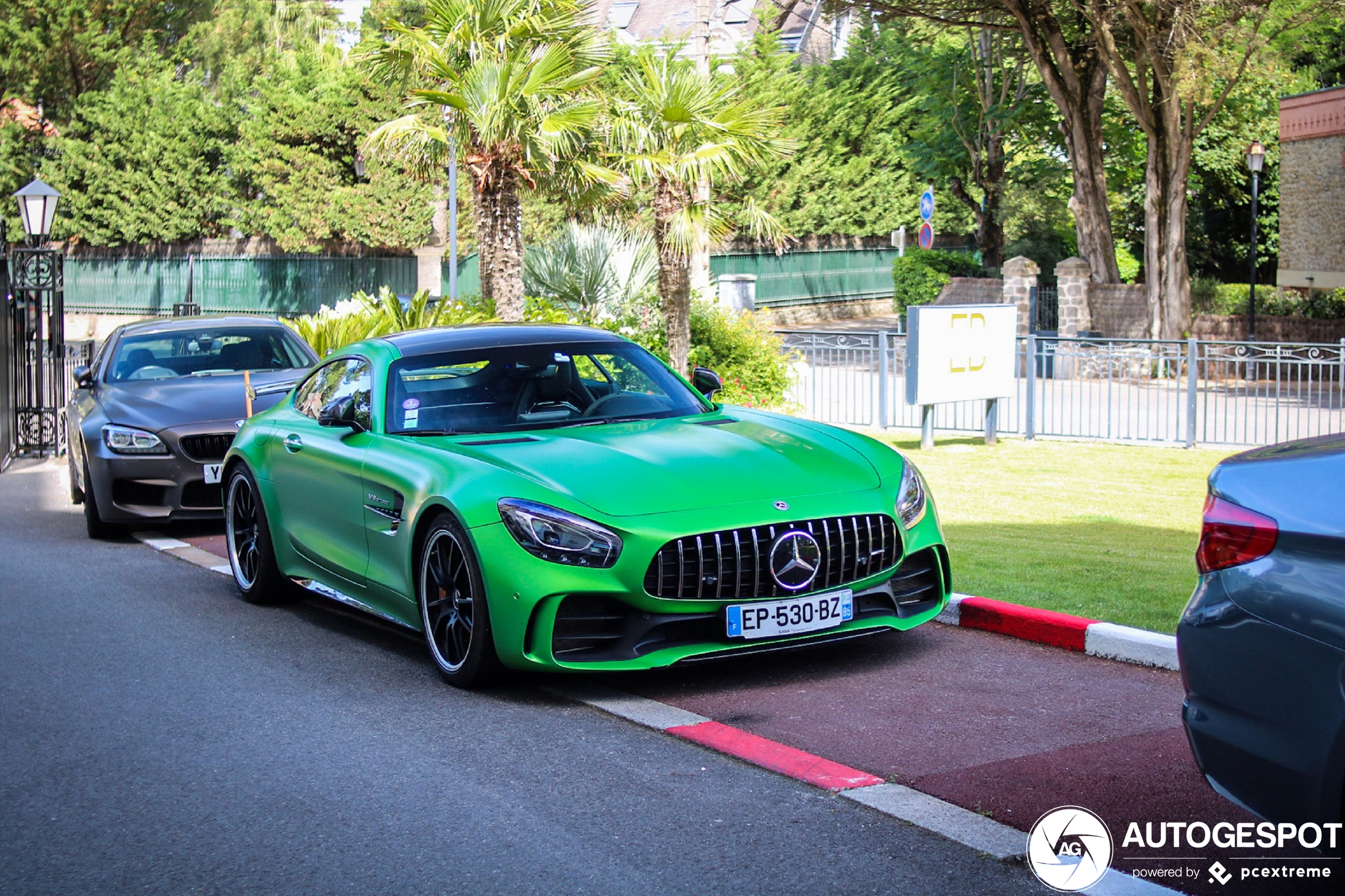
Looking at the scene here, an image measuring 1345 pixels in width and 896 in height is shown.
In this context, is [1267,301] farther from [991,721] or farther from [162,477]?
[991,721]

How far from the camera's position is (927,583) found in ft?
22.0

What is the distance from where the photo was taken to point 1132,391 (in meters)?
18.0

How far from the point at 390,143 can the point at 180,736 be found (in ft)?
53.2

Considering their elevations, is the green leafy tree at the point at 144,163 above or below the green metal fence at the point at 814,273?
above

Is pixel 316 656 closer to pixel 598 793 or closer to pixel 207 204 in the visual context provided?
pixel 598 793

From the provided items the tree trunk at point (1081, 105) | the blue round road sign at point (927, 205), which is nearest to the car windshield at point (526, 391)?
the tree trunk at point (1081, 105)

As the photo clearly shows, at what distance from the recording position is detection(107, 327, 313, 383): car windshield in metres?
12.6

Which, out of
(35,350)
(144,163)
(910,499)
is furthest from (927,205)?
(910,499)

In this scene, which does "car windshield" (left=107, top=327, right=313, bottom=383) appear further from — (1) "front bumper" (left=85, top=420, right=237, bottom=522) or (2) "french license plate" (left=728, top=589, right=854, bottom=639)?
(2) "french license plate" (left=728, top=589, right=854, bottom=639)

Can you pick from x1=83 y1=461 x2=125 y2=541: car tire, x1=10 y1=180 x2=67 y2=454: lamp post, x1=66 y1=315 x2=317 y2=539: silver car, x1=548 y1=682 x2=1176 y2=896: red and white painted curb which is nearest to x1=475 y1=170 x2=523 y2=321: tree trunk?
x1=10 y1=180 x2=67 y2=454: lamp post

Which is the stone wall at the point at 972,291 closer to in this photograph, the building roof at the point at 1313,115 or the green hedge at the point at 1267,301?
the green hedge at the point at 1267,301

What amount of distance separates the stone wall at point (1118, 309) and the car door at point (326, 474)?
2559cm

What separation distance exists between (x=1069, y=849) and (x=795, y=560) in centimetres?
208

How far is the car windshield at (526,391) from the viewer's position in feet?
24.3
